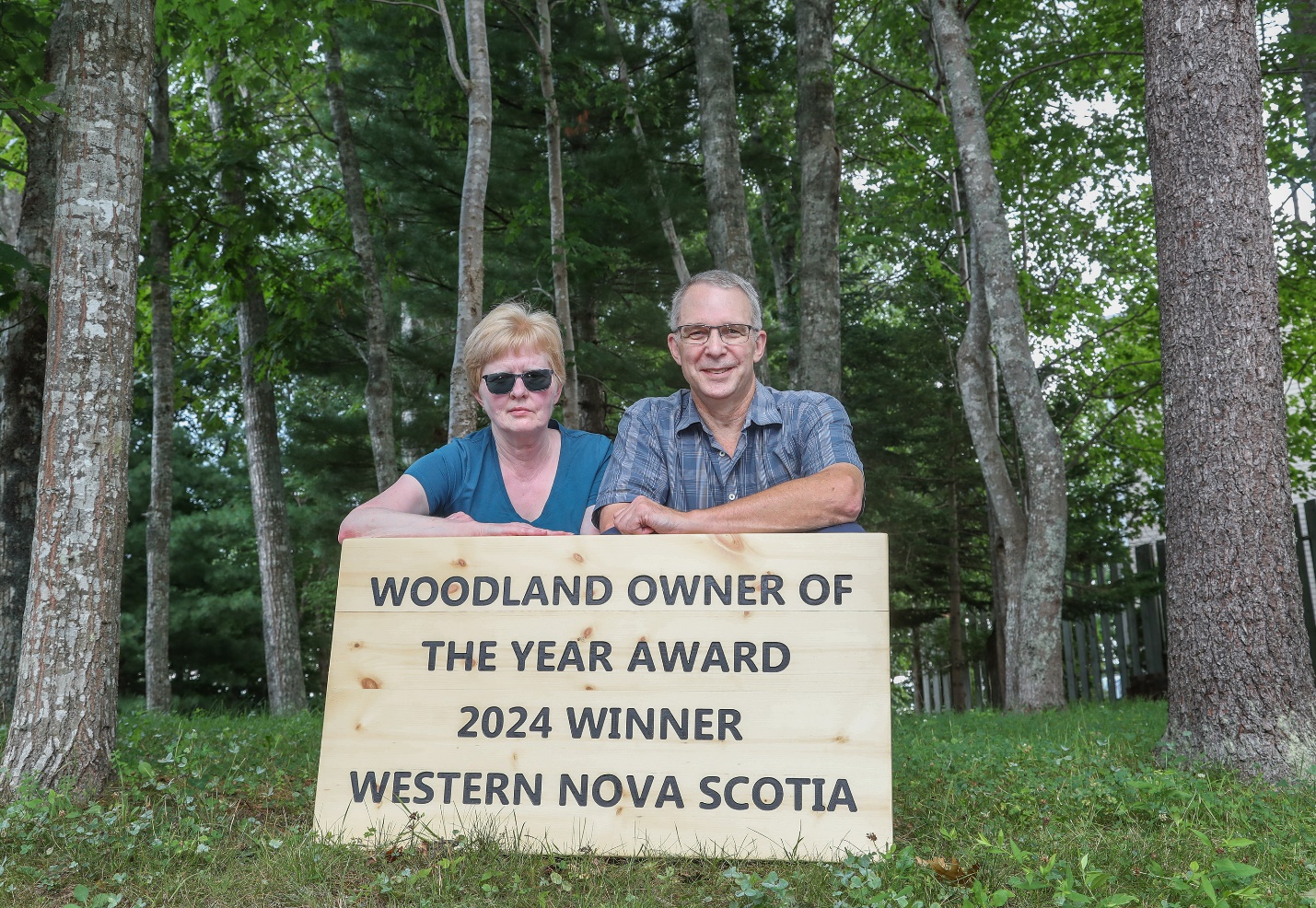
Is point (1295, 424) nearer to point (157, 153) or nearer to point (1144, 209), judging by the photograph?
point (1144, 209)

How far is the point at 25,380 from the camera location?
19.9ft

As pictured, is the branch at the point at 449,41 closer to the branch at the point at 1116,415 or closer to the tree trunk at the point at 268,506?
the tree trunk at the point at 268,506

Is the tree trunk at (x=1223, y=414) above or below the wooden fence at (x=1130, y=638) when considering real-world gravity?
above

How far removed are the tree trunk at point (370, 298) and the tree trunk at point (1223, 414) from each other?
26.5 feet

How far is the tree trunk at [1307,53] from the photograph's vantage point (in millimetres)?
8805

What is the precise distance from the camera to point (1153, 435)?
54.5 ft

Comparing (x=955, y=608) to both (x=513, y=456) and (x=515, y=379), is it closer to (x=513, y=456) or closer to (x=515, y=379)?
(x=513, y=456)

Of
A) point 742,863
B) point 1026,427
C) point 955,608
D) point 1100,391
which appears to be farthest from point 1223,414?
point 955,608

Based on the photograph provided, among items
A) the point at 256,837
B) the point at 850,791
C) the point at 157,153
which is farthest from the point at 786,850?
the point at 157,153

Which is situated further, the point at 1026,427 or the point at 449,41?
the point at 1026,427

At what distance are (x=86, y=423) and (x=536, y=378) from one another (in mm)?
1803

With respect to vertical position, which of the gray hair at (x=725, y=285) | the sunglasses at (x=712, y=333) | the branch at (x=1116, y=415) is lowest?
the sunglasses at (x=712, y=333)

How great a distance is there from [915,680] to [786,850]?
24.6m

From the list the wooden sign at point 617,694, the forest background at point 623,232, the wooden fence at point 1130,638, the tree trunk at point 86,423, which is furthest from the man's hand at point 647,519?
the wooden fence at point 1130,638
